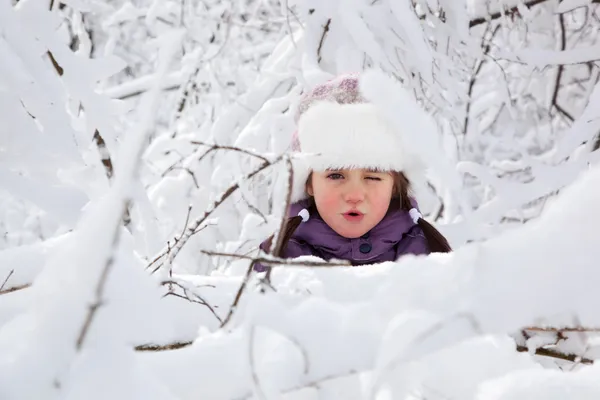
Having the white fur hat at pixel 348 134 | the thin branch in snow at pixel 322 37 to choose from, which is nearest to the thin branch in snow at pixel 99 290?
the white fur hat at pixel 348 134

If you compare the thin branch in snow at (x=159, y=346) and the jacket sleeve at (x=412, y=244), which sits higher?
the thin branch in snow at (x=159, y=346)

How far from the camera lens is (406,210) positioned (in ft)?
7.04

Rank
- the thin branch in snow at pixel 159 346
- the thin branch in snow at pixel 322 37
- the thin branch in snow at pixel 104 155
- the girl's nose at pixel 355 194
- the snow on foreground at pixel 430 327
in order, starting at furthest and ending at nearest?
the thin branch in snow at pixel 322 37
the girl's nose at pixel 355 194
the thin branch in snow at pixel 104 155
the thin branch in snow at pixel 159 346
the snow on foreground at pixel 430 327

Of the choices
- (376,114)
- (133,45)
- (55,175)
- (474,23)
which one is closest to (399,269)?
(55,175)

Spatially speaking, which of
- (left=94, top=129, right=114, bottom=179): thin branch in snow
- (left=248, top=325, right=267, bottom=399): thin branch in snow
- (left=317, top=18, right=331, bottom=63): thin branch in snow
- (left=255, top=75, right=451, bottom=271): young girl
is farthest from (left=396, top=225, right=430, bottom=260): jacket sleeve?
(left=248, top=325, right=267, bottom=399): thin branch in snow

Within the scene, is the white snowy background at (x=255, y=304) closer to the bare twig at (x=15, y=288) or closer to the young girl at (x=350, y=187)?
the bare twig at (x=15, y=288)

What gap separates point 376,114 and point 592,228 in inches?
Result: 49.4

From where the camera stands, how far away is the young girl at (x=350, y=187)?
5.88ft

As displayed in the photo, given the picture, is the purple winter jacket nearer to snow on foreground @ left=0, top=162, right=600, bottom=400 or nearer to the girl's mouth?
the girl's mouth

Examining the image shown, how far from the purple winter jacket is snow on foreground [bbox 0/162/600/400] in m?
1.28

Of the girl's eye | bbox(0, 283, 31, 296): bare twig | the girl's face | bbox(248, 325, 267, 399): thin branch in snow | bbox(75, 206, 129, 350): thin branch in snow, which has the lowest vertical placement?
the girl's face

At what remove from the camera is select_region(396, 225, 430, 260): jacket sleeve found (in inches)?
82.1

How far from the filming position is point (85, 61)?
1.19 meters

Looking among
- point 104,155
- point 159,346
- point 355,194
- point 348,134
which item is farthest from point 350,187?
point 159,346
